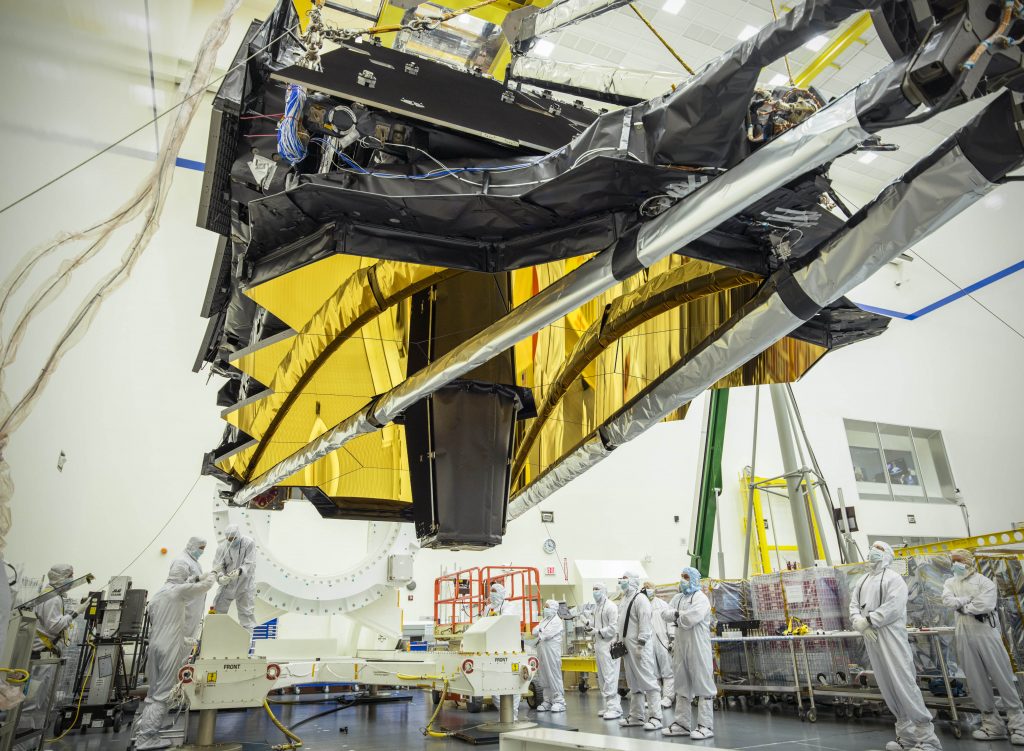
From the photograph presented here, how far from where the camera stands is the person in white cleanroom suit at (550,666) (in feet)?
28.3

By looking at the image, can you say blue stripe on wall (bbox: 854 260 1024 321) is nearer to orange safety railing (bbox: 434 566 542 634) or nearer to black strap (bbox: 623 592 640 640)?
black strap (bbox: 623 592 640 640)

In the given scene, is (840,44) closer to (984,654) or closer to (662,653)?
(984,654)

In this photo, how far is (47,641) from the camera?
5.77 meters

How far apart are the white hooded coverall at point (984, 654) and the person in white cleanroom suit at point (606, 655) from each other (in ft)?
12.2

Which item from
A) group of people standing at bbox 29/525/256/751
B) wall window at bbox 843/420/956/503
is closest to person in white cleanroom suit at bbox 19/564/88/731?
group of people standing at bbox 29/525/256/751

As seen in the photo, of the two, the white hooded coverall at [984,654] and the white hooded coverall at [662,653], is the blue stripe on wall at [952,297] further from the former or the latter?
the white hooded coverall at [662,653]

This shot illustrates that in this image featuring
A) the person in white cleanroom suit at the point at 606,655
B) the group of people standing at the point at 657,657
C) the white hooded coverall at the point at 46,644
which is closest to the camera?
the white hooded coverall at the point at 46,644

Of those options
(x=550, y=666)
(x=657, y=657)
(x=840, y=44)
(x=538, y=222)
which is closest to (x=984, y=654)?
(x=657, y=657)

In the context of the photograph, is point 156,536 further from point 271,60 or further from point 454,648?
point 271,60

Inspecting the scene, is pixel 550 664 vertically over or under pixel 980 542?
under

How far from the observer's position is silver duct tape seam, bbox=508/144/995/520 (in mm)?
2164

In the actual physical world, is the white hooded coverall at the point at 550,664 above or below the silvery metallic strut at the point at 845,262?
below

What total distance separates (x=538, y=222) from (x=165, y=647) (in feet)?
18.0

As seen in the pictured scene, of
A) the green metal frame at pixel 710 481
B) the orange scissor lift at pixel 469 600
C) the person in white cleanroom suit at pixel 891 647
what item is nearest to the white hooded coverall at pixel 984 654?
the person in white cleanroom suit at pixel 891 647
